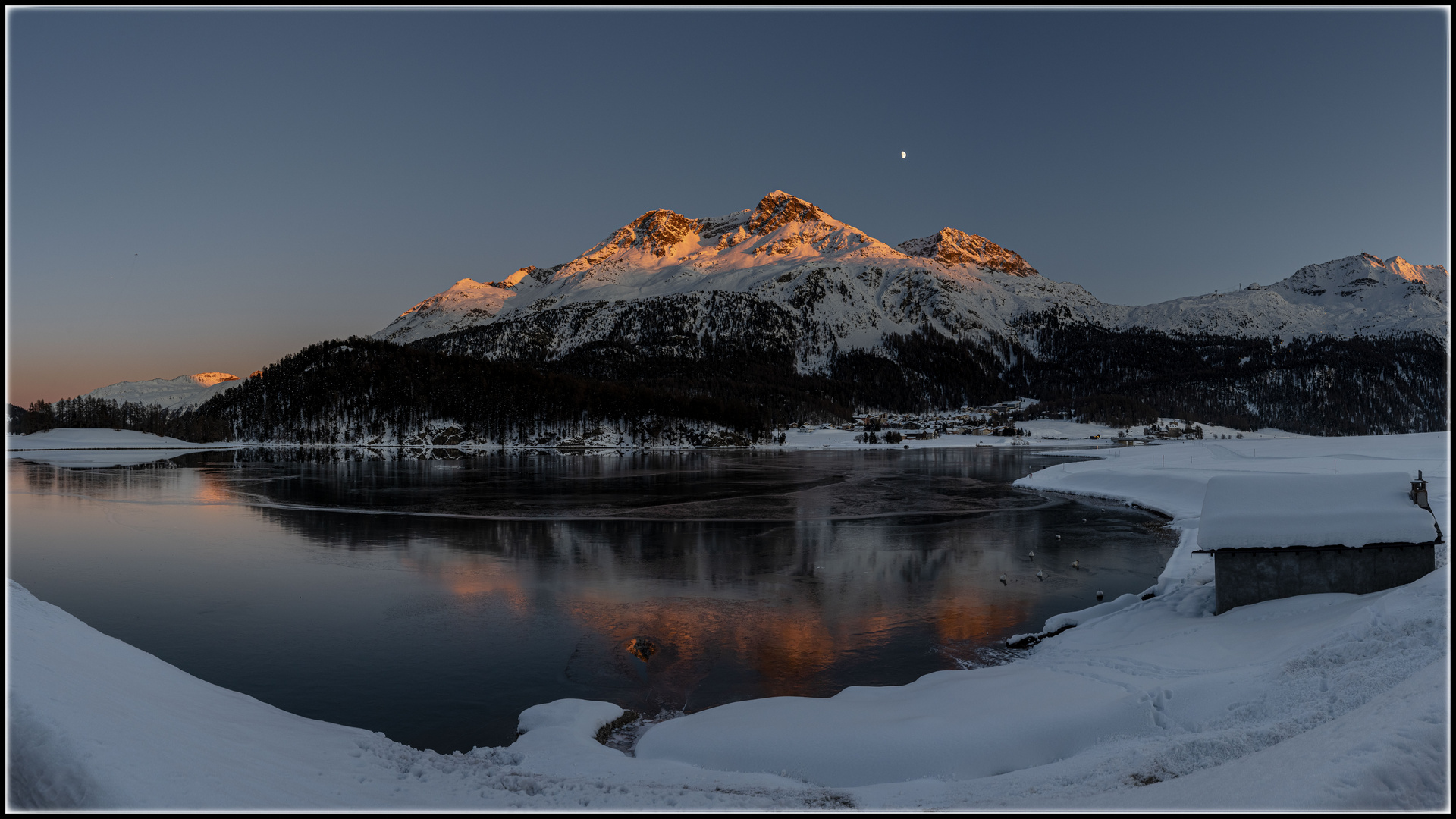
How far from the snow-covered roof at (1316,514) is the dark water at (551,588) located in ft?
16.5

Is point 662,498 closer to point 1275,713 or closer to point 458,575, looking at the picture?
point 458,575

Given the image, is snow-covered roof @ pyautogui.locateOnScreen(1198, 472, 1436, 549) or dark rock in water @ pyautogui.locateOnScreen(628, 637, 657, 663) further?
dark rock in water @ pyautogui.locateOnScreen(628, 637, 657, 663)

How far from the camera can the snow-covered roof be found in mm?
16062

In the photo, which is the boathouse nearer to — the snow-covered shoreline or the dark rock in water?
the snow-covered shoreline

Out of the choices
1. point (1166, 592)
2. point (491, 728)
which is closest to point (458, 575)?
point (491, 728)

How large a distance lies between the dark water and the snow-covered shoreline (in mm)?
1964

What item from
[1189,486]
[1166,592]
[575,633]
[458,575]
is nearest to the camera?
[575,633]

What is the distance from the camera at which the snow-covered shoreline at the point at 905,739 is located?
7.02 metres

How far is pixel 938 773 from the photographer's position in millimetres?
10164

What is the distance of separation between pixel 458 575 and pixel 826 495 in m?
31.4

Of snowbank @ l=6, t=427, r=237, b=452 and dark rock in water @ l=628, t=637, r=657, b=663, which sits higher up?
snowbank @ l=6, t=427, r=237, b=452

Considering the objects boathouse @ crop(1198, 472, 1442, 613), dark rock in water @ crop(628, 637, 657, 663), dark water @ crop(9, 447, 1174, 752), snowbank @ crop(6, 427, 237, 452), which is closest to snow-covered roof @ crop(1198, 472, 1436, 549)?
boathouse @ crop(1198, 472, 1442, 613)

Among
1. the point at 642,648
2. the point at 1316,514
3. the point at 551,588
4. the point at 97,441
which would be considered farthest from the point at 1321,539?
the point at 97,441

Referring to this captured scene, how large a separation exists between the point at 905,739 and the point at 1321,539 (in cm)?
1165
